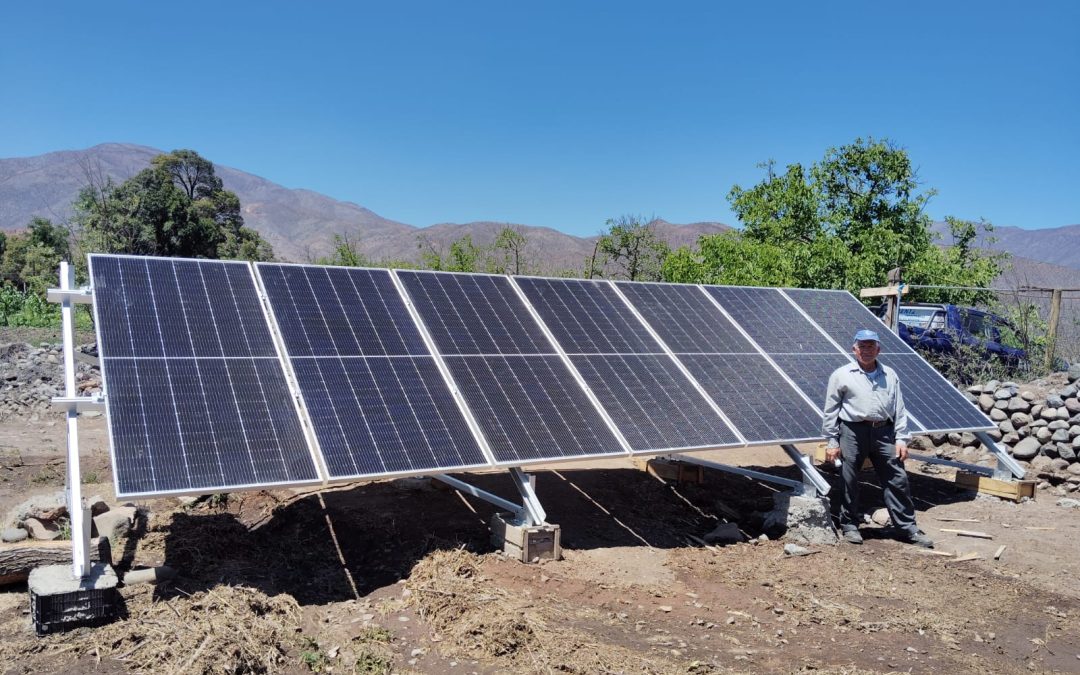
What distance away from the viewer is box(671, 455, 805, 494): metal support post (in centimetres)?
947

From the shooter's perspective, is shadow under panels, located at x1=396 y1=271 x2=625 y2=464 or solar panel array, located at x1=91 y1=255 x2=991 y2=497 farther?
shadow under panels, located at x1=396 y1=271 x2=625 y2=464

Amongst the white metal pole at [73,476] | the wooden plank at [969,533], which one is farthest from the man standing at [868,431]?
the white metal pole at [73,476]

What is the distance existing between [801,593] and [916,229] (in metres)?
18.7

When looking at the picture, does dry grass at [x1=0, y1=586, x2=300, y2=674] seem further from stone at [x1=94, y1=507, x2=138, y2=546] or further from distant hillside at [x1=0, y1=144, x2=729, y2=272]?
distant hillside at [x1=0, y1=144, x2=729, y2=272]

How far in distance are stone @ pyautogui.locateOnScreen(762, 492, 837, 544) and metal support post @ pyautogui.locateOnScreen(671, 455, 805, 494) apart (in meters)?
0.24

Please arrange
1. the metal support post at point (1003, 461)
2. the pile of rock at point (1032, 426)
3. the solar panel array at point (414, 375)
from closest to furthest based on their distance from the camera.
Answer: the solar panel array at point (414, 375)
the metal support post at point (1003, 461)
the pile of rock at point (1032, 426)

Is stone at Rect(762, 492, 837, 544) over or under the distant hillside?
under

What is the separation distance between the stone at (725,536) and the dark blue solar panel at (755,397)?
116 cm

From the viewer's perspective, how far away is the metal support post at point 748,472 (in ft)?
31.1

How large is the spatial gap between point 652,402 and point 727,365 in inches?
72.1

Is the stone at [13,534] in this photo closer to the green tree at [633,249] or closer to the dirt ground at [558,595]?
the dirt ground at [558,595]

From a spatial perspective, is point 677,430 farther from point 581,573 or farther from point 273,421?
point 273,421

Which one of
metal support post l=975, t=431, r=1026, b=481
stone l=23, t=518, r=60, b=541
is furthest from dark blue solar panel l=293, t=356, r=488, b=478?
metal support post l=975, t=431, r=1026, b=481

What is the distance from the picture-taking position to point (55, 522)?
8.44 meters
